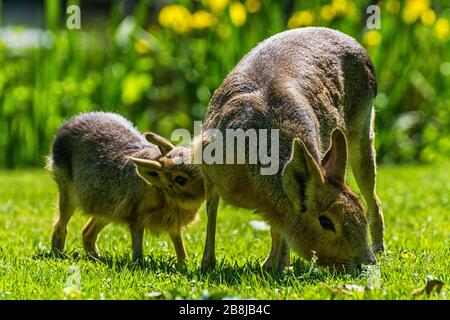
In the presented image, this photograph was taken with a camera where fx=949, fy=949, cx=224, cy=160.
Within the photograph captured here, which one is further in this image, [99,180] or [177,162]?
[99,180]

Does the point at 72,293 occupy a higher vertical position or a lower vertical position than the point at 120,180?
lower

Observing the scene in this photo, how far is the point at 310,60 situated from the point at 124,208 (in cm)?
154

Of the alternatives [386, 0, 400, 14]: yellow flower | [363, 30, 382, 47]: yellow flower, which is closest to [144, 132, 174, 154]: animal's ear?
[363, 30, 382, 47]: yellow flower

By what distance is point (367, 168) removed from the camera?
6.52 metres

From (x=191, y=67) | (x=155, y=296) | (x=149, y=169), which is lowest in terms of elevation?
(x=155, y=296)

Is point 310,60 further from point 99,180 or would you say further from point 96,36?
point 96,36

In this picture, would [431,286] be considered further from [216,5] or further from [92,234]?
[216,5]

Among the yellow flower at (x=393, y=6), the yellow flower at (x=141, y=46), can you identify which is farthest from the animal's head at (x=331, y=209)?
the yellow flower at (x=141, y=46)

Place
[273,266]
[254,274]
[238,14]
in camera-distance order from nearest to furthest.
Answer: [254,274]
[273,266]
[238,14]

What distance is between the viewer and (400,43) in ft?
35.8

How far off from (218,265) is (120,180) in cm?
100

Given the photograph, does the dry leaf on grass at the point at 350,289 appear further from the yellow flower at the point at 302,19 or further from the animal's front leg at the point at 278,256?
the yellow flower at the point at 302,19

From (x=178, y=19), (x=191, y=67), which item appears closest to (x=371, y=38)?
(x=191, y=67)
